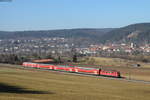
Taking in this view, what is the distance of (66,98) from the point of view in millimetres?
38781

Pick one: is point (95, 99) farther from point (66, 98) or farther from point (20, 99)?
point (20, 99)

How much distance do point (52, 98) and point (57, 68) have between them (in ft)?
266

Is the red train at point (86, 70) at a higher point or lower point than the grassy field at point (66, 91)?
lower

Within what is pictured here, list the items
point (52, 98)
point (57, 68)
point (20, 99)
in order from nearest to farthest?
point (20, 99)
point (52, 98)
point (57, 68)

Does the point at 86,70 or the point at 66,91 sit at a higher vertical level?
the point at 66,91

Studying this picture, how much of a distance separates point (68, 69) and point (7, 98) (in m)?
79.8

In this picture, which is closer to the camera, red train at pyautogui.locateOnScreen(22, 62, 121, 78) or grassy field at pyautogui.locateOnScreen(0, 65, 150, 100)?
grassy field at pyautogui.locateOnScreen(0, 65, 150, 100)

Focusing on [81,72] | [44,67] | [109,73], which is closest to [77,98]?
[109,73]

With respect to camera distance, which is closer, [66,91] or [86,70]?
[66,91]

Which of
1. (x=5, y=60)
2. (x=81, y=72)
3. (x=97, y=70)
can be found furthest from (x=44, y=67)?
(x=5, y=60)

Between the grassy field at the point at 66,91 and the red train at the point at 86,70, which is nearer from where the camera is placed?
the grassy field at the point at 66,91

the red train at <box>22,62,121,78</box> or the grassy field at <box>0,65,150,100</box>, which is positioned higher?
the grassy field at <box>0,65,150,100</box>

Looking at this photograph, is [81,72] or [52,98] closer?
[52,98]

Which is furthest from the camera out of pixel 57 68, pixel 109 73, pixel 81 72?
pixel 57 68
